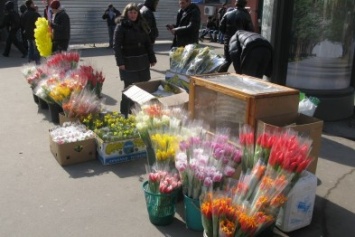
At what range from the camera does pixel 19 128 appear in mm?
5781

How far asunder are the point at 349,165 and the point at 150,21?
14.6ft

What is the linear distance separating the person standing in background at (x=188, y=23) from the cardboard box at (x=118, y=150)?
293cm

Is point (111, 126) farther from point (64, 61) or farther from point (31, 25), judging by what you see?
point (31, 25)

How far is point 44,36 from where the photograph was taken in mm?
7062

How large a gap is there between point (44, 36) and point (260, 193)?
18.7 ft

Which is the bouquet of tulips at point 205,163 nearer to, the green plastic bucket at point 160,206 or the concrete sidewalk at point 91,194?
the green plastic bucket at point 160,206

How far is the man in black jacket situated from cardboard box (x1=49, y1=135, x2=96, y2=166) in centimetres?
207

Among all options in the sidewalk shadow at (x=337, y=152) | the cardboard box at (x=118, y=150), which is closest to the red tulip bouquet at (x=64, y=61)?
the cardboard box at (x=118, y=150)

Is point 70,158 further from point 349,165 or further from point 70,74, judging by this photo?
point 349,165

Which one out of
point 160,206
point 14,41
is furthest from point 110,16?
point 160,206

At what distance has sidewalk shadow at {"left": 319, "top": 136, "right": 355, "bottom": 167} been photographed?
188 inches

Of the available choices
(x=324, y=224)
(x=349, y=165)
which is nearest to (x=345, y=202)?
(x=324, y=224)

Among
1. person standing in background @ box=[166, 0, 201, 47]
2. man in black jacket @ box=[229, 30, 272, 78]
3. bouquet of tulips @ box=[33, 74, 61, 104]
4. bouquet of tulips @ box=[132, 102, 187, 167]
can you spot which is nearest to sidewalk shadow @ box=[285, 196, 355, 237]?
bouquet of tulips @ box=[132, 102, 187, 167]

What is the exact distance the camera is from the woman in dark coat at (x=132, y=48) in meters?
5.55
